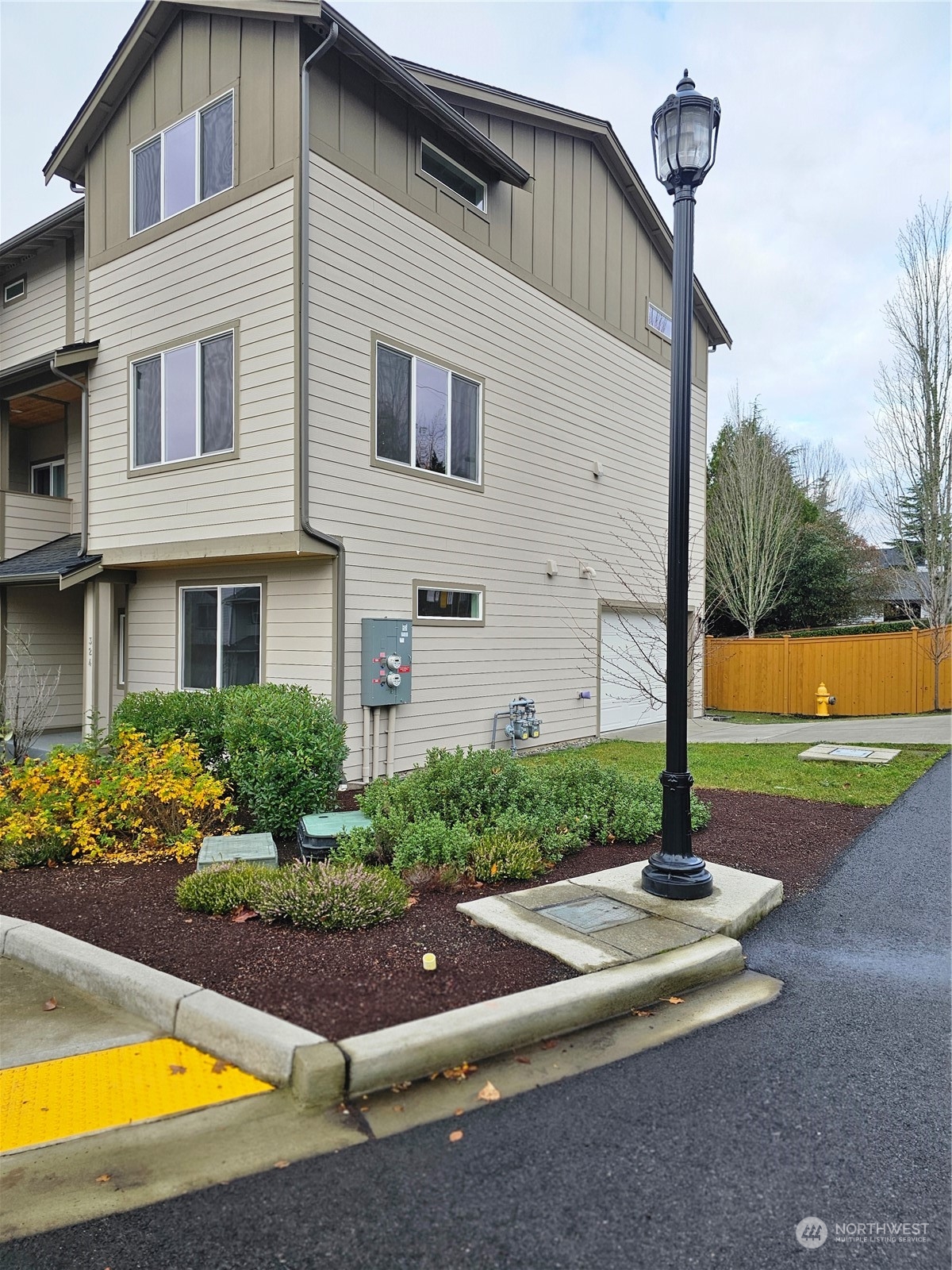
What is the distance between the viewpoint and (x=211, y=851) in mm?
5402

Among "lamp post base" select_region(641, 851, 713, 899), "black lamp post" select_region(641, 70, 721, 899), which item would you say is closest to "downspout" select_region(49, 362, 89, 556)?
"black lamp post" select_region(641, 70, 721, 899)

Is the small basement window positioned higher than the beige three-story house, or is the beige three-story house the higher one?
the beige three-story house

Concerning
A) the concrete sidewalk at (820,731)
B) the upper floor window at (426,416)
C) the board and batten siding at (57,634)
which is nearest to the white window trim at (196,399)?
the upper floor window at (426,416)

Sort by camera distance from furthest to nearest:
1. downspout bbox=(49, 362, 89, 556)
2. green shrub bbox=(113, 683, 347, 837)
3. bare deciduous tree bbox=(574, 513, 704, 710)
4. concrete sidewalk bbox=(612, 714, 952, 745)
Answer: bare deciduous tree bbox=(574, 513, 704, 710) → concrete sidewalk bbox=(612, 714, 952, 745) → downspout bbox=(49, 362, 89, 556) → green shrub bbox=(113, 683, 347, 837)

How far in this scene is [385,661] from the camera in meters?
8.93

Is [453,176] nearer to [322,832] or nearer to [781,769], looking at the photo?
[781,769]

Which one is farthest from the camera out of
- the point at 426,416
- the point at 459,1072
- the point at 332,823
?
the point at 426,416

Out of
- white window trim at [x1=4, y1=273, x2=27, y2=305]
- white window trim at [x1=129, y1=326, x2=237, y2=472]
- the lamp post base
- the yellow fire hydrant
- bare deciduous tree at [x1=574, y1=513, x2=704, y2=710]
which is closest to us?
the lamp post base

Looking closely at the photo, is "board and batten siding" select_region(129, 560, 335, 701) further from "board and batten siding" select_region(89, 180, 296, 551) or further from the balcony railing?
the balcony railing

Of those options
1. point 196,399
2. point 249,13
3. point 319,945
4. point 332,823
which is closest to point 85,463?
point 196,399

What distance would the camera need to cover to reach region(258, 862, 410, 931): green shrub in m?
4.33

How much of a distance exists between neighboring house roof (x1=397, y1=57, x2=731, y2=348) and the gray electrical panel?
5514mm

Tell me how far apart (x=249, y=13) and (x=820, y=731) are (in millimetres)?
12991

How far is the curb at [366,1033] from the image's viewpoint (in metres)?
3.02
